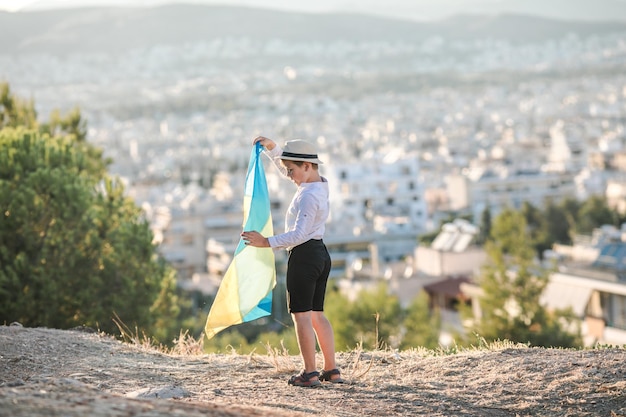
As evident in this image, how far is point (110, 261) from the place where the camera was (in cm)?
1664

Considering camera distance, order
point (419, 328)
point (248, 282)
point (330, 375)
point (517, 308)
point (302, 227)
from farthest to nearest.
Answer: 1. point (419, 328)
2. point (517, 308)
3. point (248, 282)
4. point (330, 375)
5. point (302, 227)

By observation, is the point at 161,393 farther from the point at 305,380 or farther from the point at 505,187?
the point at 505,187

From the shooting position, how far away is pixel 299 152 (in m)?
7.09

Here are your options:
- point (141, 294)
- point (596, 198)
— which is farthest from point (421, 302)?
point (596, 198)

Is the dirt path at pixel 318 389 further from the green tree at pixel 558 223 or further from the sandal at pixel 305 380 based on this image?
the green tree at pixel 558 223

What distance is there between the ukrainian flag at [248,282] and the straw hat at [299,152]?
62cm

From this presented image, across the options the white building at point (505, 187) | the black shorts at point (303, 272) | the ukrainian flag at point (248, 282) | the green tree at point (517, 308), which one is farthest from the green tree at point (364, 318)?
the white building at point (505, 187)

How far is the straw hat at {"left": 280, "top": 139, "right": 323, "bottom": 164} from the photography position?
709cm

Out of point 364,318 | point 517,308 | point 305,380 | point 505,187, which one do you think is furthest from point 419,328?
point 505,187

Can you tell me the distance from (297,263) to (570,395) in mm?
1797

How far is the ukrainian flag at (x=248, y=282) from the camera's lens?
7742 millimetres

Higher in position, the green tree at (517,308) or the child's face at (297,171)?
the child's face at (297,171)

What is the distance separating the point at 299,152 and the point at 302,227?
0.46 m

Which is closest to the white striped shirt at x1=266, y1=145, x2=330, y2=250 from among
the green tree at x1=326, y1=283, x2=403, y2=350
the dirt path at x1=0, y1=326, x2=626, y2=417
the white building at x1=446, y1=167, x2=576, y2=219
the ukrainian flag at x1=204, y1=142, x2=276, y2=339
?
the ukrainian flag at x1=204, y1=142, x2=276, y2=339
